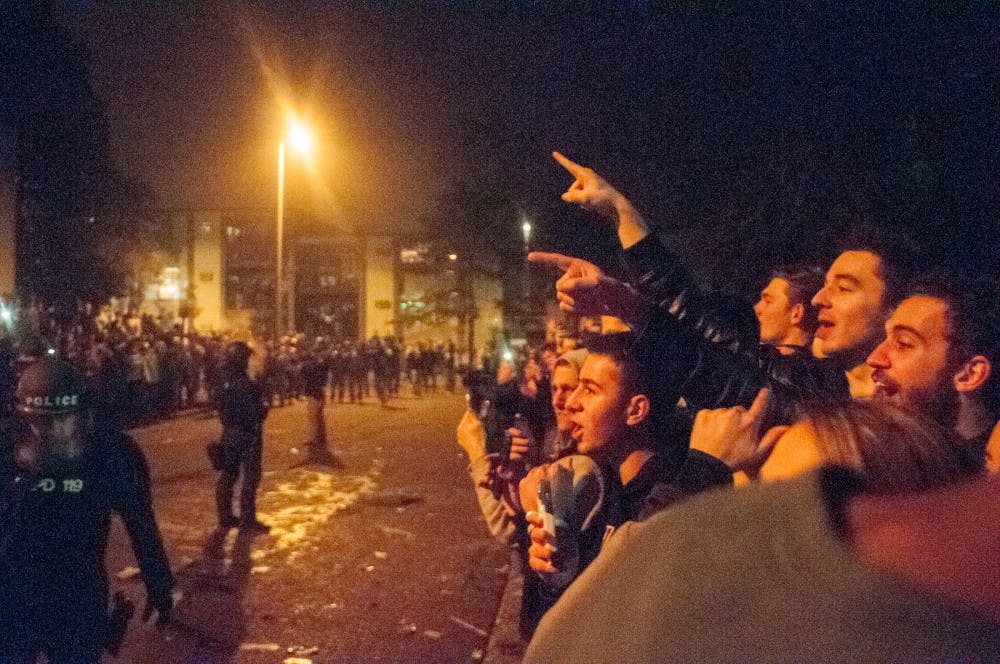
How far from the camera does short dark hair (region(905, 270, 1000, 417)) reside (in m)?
2.56

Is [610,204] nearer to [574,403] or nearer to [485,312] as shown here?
[574,403]

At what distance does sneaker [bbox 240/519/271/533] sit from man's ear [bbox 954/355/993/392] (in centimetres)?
772

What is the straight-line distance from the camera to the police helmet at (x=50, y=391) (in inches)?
144

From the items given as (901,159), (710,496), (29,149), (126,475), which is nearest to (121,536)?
(126,475)

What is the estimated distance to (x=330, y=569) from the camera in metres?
7.76

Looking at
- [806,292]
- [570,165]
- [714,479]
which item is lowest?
[714,479]

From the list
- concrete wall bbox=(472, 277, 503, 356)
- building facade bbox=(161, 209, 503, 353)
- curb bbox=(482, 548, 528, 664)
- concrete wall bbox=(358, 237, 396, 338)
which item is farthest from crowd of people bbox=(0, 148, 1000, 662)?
concrete wall bbox=(358, 237, 396, 338)

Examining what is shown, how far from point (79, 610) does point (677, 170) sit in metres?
7.87

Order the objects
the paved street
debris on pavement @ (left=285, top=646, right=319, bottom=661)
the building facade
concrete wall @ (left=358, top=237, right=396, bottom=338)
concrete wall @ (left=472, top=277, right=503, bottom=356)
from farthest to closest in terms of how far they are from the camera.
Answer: concrete wall @ (left=358, top=237, right=396, bottom=338) → the building facade → concrete wall @ (left=472, top=277, right=503, bottom=356) → the paved street → debris on pavement @ (left=285, top=646, right=319, bottom=661)

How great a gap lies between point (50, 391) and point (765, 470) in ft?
9.70

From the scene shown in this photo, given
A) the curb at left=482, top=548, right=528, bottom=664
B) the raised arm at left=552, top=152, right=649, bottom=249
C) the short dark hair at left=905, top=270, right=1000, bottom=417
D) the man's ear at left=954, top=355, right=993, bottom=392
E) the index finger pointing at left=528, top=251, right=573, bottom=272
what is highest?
the raised arm at left=552, top=152, right=649, bottom=249

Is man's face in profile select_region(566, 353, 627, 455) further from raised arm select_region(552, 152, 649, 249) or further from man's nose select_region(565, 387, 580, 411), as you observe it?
raised arm select_region(552, 152, 649, 249)

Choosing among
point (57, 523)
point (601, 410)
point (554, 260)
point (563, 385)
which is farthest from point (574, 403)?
point (57, 523)

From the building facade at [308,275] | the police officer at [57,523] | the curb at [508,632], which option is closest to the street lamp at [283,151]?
the curb at [508,632]
